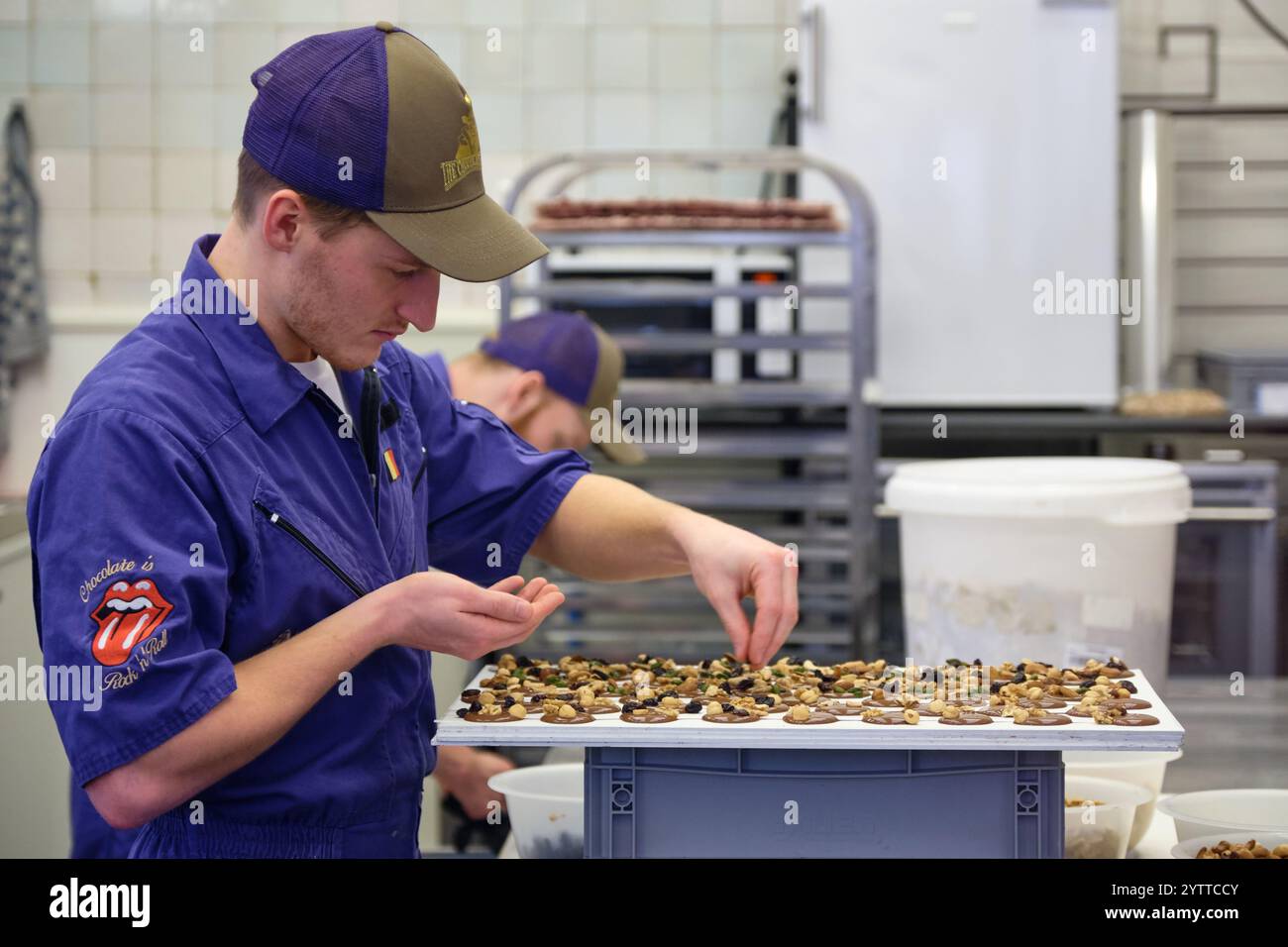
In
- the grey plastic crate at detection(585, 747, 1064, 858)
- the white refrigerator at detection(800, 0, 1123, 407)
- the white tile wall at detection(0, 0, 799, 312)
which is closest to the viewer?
the grey plastic crate at detection(585, 747, 1064, 858)

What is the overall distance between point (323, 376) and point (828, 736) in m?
0.55

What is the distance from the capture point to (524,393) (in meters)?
2.36

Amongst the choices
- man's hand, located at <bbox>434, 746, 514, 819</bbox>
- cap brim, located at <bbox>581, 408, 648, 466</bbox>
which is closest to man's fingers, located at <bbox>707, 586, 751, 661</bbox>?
man's hand, located at <bbox>434, 746, 514, 819</bbox>

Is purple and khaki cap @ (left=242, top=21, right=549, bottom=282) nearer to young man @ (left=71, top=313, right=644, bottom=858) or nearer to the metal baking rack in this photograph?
young man @ (left=71, top=313, right=644, bottom=858)

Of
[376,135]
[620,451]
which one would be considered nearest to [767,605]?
[376,135]

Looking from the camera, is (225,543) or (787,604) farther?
(787,604)

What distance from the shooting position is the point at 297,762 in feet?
3.75

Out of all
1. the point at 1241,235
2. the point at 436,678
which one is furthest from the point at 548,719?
the point at 1241,235

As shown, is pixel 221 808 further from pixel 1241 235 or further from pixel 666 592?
pixel 1241 235

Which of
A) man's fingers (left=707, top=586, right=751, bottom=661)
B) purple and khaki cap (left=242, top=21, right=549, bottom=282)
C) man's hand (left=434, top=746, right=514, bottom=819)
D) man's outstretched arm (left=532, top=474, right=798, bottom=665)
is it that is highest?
purple and khaki cap (left=242, top=21, right=549, bottom=282)

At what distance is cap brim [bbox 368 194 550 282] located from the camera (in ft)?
3.53

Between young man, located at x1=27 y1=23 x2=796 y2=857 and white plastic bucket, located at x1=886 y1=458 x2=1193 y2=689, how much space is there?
55cm

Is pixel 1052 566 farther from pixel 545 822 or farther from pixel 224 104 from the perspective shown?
pixel 224 104
